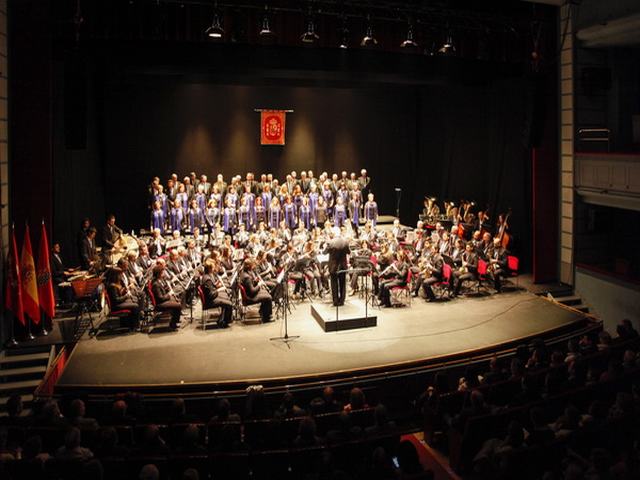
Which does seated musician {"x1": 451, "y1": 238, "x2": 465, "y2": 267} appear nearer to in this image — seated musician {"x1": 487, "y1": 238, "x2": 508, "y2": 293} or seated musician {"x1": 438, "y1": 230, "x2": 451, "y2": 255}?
seated musician {"x1": 438, "y1": 230, "x2": 451, "y2": 255}

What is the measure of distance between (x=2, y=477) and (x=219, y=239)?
1134cm

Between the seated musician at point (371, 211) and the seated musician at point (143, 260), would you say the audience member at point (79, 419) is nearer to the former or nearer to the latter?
the seated musician at point (143, 260)

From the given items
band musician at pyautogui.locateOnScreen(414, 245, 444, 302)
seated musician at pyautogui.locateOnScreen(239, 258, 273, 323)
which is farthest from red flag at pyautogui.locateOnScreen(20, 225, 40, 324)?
band musician at pyautogui.locateOnScreen(414, 245, 444, 302)

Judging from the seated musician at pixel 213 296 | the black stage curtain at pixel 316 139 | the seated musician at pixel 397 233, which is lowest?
the seated musician at pixel 213 296

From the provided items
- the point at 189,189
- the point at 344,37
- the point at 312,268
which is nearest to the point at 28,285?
the point at 312,268

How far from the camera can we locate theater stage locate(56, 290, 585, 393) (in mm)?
9305

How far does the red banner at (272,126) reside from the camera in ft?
66.8

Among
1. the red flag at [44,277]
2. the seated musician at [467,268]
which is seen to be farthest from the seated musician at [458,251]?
the red flag at [44,277]

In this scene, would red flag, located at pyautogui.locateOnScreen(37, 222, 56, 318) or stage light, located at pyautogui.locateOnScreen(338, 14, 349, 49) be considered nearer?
red flag, located at pyautogui.locateOnScreen(37, 222, 56, 318)

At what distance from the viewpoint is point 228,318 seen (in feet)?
37.9

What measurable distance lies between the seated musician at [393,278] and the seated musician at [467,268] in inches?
56.1

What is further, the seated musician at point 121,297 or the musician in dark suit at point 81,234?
the musician in dark suit at point 81,234

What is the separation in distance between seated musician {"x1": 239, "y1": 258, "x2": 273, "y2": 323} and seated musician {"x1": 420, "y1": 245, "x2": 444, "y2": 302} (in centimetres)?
343

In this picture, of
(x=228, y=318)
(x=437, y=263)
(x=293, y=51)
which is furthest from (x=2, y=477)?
(x=293, y=51)
